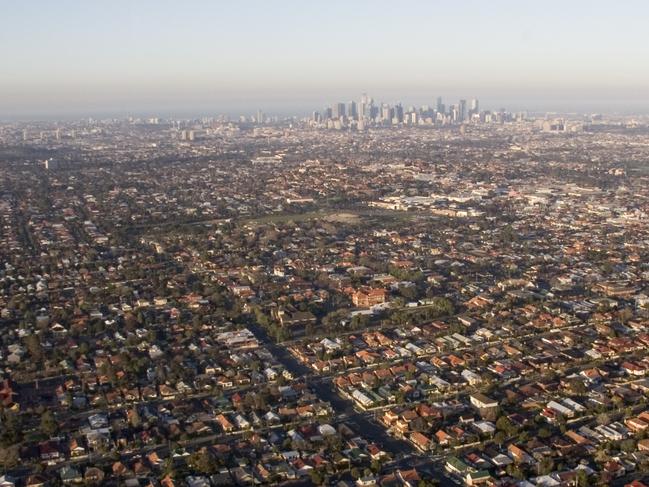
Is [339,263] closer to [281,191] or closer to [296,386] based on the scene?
[296,386]

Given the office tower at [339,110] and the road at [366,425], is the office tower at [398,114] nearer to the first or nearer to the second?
the office tower at [339,110]

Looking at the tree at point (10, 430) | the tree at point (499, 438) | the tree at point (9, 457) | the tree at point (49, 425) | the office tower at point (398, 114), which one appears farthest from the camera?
the office tower at point (398, 114)

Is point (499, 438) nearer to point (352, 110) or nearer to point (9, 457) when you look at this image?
point (9, 457)

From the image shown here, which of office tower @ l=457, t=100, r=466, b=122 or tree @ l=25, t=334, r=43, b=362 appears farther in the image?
office tower @ l=457, t=100, r=466, b=122

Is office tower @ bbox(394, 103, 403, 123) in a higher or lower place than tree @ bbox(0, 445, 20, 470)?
lower

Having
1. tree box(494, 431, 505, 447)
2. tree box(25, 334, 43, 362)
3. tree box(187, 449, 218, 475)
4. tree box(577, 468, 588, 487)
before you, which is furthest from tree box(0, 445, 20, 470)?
tree box(577, 468, 588, 487)

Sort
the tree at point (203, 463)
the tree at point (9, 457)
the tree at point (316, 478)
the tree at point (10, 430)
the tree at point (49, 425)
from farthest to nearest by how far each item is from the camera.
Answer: the tree at point (49, 425) → the tree at point (10, 430) → the tree at point (9, 457) → the tree at point (203, 463) → the tree at point (316, 478)

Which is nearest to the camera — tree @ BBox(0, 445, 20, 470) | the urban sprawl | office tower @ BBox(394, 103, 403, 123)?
tree @ BBox(0, 445, 20, 470)

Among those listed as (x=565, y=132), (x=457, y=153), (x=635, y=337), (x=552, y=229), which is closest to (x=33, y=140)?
(x=457, y=153)

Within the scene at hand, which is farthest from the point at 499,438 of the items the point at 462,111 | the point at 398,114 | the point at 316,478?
the point at 462,111

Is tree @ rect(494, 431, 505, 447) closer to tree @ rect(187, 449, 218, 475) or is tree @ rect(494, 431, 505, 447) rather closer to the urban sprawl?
the urban sprawl

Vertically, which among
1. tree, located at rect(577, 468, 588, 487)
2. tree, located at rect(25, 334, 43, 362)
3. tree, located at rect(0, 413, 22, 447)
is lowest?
tree, located at rect(25, 334, 43, 362)

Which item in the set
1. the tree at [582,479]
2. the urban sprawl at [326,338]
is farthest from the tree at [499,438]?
the tree at [582,479]
